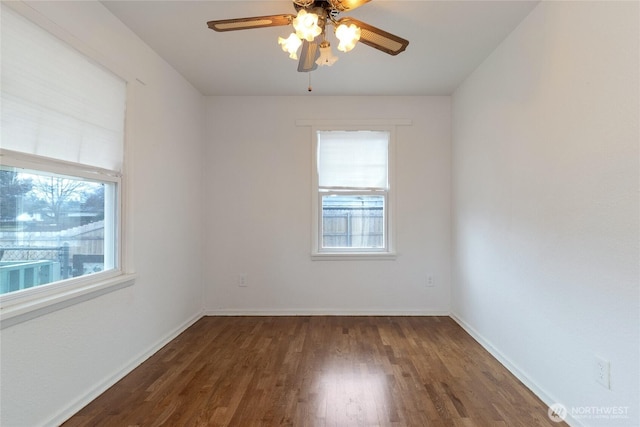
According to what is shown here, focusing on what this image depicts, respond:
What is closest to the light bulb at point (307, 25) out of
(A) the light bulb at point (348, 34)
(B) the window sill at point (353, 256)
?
(A) the light bulb at point (348, 34)

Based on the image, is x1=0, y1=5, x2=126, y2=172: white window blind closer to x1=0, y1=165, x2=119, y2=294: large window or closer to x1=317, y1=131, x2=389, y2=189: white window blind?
x1=0, y1=165, x2=119, y2=294: large window

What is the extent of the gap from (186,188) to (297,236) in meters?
1.29

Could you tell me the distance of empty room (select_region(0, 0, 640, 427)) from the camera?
5.43 feet

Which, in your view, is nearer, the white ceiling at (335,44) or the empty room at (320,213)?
the empty room at (320,213)

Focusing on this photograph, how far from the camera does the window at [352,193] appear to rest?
3824 mm

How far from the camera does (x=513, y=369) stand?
2.41 metres

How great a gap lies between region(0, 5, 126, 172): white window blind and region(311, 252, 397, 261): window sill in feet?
7.19

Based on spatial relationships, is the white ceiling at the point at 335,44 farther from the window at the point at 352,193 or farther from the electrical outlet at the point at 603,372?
the electrical outlet at the point at 603,372

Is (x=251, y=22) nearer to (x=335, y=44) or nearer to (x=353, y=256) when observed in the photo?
(x=335, y=44)

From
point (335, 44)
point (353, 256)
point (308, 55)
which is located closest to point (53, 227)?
point (308, 55)

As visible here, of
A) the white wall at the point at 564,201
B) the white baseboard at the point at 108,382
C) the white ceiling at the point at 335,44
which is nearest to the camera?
the white wall at the point at 564,201

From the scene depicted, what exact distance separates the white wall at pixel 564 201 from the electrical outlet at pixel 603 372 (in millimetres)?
28

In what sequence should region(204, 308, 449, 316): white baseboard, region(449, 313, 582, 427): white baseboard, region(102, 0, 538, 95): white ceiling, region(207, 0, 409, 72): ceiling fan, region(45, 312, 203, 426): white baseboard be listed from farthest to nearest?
region(204, 308, 449, 316): white baseboard
region(102, 0, 538, 95): white ceiling
region(449, 313, 582, 427): white baseboard
region(45, 312, 203, 426): white baseboard
region(207, 0, 409, 72): ceiling fan

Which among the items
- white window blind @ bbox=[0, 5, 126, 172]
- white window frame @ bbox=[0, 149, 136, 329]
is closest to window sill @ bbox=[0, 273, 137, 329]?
white window frame @ bbox=[0, 149, 136, 329]
